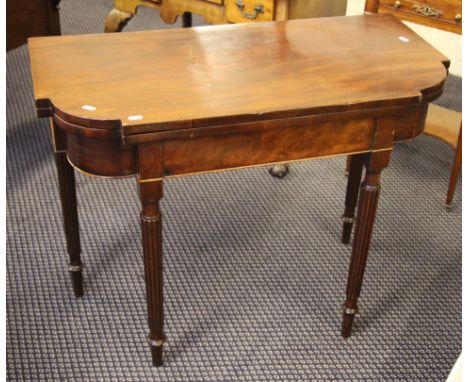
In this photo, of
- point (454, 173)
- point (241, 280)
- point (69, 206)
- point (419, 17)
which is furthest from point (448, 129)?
point (69, 206)

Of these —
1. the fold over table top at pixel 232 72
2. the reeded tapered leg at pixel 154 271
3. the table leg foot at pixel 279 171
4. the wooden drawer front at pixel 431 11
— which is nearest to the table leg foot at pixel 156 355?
the reeded tapered leg at pixel 154 271

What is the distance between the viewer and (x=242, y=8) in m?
2.67

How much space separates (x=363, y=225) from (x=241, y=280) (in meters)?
0.60

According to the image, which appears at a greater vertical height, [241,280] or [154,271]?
[154,271]

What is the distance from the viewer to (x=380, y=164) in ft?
5.39

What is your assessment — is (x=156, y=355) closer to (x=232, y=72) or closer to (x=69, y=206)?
(x=69, y=206)

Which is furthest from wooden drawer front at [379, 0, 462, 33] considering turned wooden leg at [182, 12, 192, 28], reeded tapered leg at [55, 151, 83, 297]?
reeded tapered leg at [55, 151, 83, 297]

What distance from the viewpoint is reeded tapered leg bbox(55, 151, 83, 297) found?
181cm

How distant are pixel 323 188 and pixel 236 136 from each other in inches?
50.8

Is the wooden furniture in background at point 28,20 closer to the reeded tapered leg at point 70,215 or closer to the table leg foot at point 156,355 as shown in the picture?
the reeded tapered leg at point 70,215

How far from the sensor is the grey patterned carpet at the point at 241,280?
193 cm

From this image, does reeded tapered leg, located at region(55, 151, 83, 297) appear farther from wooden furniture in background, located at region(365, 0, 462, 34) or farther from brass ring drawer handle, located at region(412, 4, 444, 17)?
brass ring drawer handle, located at region(412, 4, 444, 17)

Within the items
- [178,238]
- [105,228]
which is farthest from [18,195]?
[178,238]

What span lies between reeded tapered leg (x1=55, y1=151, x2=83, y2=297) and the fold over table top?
0.27 m
